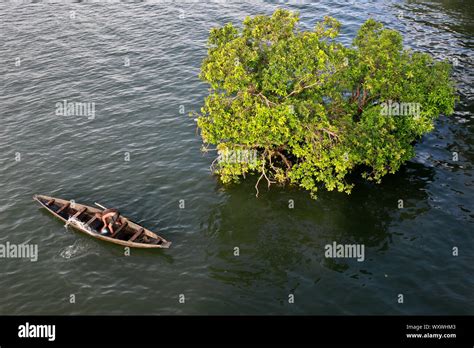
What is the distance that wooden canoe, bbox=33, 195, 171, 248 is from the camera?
30.4 metres

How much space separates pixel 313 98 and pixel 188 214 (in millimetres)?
12501

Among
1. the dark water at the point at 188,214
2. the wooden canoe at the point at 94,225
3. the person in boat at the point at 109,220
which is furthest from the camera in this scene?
the person in boat at the point at 109,220

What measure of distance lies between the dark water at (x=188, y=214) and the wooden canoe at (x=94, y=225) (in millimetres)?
829

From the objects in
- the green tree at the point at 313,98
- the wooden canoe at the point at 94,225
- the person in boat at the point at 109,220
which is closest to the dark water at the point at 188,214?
the wooden canoe at the point at 94,225

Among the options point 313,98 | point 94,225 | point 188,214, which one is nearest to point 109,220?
point 94,225

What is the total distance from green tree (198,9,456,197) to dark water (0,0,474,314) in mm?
2829

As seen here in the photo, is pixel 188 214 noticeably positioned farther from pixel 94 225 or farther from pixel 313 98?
pixel 313 98

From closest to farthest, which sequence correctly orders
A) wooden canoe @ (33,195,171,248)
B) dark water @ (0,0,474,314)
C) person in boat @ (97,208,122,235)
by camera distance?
dark water @ (0,0,474,314) < wooden canoe @ (33,195,171,248) < person in boat @ (97,208,122,235)

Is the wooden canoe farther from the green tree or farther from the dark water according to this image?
the green tree

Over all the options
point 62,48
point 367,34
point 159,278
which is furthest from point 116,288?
point 62,48

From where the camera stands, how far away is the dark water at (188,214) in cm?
2733

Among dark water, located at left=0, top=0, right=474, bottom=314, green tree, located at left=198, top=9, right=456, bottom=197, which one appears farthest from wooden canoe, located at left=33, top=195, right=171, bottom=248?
green tree, located at left=198, top=9, right=456, bottom=197

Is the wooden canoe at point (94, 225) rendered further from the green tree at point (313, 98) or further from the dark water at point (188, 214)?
the green tree at point (313, 98)
